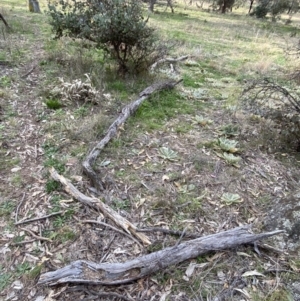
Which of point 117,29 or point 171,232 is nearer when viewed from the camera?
point 171,232

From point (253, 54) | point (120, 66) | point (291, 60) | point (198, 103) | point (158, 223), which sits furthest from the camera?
point (253, 54)

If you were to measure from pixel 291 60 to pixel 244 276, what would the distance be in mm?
7721

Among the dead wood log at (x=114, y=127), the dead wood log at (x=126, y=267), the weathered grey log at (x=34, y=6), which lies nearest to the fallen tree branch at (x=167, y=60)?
the dead wood log at (x=114, y=127)

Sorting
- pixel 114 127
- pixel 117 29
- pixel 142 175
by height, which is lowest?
pixel 142 175

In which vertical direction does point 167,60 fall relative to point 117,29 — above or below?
below

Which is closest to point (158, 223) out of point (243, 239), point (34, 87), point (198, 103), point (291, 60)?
point (243, 239)

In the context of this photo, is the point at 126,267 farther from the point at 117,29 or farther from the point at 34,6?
the point at 34,6

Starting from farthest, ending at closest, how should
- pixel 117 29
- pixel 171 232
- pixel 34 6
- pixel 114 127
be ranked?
pixel 34 6 → pixel 117 29 → pixel 114 127 → pixel 171 232

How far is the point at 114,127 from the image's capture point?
3.63m

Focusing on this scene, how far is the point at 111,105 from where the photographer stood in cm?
433

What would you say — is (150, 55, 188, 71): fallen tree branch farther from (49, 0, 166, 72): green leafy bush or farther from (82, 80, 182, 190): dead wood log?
(82, 80, 182, 190): dead wood log

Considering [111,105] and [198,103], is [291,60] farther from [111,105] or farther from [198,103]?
[111,105]

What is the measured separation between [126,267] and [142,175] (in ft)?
3.82

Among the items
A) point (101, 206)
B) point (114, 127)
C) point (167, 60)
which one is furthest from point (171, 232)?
point (167, 60)
